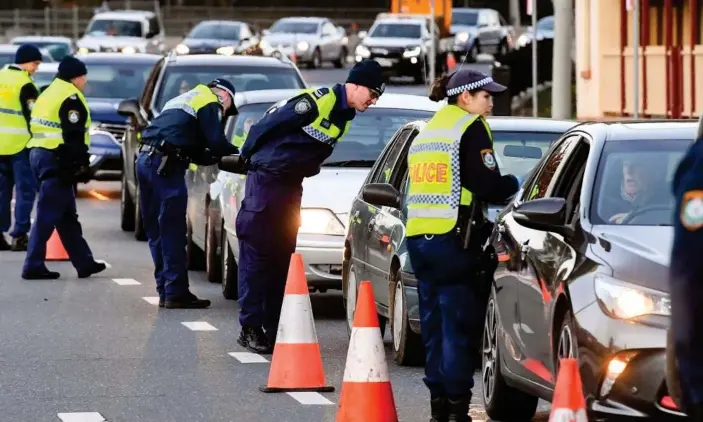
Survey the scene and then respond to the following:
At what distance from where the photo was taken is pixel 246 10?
289ft

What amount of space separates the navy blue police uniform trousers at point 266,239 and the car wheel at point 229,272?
2918 millimetres

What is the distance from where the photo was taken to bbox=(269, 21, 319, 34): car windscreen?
213ft

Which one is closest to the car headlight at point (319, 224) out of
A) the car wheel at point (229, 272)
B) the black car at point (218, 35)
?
the car wheel at point (229, 272)

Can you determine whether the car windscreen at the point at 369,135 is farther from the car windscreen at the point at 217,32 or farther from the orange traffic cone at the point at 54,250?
the car windscreen at the point at 217,32

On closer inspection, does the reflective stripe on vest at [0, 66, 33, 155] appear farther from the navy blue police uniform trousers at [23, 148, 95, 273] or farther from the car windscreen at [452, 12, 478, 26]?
the car windscreen at [452, 12, 478, 26]

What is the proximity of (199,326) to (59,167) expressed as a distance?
12.6ft

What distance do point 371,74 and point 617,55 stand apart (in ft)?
71.3

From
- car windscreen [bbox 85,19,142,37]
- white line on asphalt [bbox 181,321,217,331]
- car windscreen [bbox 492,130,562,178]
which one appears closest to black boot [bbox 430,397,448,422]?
car windscreen [bbox 492,130,562,178]

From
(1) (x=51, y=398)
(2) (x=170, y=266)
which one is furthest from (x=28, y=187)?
(1) (x=51, y=398)

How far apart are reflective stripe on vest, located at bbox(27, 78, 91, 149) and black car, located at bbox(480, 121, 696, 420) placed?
25.1 ft

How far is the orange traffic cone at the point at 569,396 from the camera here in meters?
6.54

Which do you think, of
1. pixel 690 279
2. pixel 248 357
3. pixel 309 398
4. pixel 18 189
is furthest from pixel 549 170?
pixel 18 189

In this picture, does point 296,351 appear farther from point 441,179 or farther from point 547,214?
point 547,214

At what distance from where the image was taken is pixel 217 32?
60594 mm
